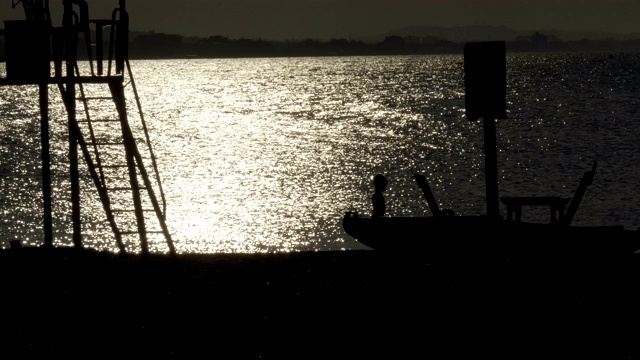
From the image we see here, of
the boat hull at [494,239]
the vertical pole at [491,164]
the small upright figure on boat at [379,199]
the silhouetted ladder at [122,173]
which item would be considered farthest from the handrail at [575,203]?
the silhouetted ladder at [122,173]

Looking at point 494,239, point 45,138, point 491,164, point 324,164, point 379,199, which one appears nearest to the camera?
point 491,164

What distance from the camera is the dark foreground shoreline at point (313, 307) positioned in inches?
491

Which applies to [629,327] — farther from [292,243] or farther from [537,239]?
[292,243]

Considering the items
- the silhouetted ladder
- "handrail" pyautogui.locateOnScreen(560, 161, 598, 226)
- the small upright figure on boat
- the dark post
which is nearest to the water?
the silhouetted ladder

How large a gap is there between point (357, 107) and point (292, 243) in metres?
108

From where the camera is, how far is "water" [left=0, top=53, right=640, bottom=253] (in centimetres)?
5516

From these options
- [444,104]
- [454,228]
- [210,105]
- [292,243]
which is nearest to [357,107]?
[444,104]

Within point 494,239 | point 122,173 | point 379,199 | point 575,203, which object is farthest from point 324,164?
point 494,239

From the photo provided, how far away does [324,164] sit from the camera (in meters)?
82.5

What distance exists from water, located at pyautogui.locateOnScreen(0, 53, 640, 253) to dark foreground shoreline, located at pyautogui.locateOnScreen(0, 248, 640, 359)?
101ft

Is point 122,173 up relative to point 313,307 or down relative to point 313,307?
down

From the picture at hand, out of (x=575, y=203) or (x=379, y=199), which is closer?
(x=575, y=203)

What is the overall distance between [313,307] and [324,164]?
224ft

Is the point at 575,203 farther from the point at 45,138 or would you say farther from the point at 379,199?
the point at 45,138
